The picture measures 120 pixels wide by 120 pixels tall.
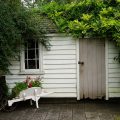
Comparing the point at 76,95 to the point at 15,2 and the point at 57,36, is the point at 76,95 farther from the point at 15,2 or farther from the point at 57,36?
the point at 15,2

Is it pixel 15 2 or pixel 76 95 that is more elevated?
pixel 15 2

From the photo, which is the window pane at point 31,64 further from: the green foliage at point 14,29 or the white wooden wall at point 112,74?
the white wooden wall at point 112,74

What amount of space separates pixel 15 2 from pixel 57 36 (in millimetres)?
2014

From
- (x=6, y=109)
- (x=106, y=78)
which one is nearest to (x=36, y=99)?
(x=6, y=109)

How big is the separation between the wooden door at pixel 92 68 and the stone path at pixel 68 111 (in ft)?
A: 1.32

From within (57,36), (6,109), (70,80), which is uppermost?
(57,36)

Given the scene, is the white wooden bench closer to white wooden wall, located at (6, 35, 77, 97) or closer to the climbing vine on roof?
white wooden wall, located at (6, 35, 77, 97)

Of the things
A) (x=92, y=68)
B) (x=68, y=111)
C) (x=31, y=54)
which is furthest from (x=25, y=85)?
(x=92, y=68)

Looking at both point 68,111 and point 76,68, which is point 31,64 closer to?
point 76,68

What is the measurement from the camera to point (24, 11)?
12227 millimetres

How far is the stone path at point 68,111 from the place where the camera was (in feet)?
35.2

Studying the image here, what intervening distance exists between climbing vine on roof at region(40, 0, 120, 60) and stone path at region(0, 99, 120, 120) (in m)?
2.26

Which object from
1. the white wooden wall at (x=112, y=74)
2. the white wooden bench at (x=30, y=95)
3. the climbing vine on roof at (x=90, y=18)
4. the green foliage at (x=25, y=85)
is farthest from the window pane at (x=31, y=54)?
the white wooden wall at (x=112, y=74)

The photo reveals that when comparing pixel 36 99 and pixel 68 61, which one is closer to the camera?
pixel 36 99
